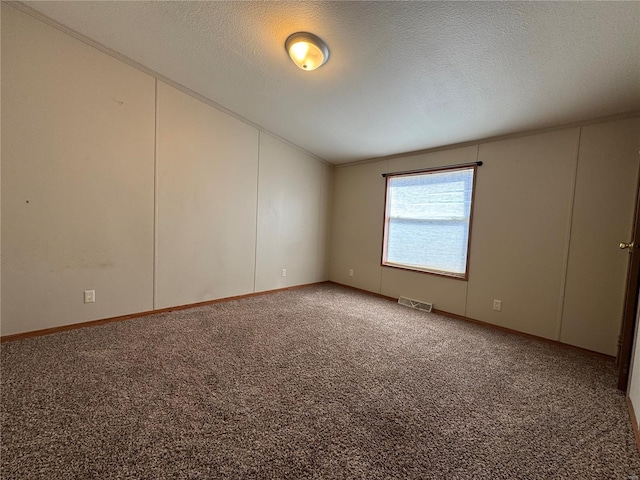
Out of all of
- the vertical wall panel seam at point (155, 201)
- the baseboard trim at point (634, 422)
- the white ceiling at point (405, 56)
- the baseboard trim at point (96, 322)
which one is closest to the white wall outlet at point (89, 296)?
the baseboard trim at point (96, 322)

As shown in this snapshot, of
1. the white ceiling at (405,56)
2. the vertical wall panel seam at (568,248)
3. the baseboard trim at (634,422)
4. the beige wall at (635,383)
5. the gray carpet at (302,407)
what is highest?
the white ceiling at (405,56)

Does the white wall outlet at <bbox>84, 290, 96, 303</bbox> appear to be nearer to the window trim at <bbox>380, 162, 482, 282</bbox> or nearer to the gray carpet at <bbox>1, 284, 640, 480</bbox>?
the gray carpet at <bbox>1, 284, 640, 480</bbox>

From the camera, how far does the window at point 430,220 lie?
3283 mm

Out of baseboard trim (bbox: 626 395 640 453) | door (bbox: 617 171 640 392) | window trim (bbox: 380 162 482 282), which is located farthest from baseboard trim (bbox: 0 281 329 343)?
door (bbox: 617 171 640 392)

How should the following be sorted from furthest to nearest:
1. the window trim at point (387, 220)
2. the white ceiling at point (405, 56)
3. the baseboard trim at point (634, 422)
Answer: the window trim at point (387, 220), the white ceiling at point (405, 56), the baseboard trim at point (634, 422)

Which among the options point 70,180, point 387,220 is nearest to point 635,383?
point 387,220

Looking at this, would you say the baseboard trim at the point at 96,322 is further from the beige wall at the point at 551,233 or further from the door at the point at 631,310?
the door at the point at 631,310

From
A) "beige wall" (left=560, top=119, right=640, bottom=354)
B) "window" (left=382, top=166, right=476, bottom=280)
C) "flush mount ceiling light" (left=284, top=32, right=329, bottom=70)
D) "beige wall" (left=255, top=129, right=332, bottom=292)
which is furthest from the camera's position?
"beige wall" (left=255, top=129, right=332, bottom=292)

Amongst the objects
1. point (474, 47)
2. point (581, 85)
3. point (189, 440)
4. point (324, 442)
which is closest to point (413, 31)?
point (474, 47)

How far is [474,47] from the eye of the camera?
1.83 meters

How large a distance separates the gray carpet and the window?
47.7 inches

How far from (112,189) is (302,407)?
2.75 metres

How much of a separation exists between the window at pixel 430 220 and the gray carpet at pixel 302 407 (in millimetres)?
1211

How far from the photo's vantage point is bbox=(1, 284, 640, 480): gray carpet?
1.16 meters
